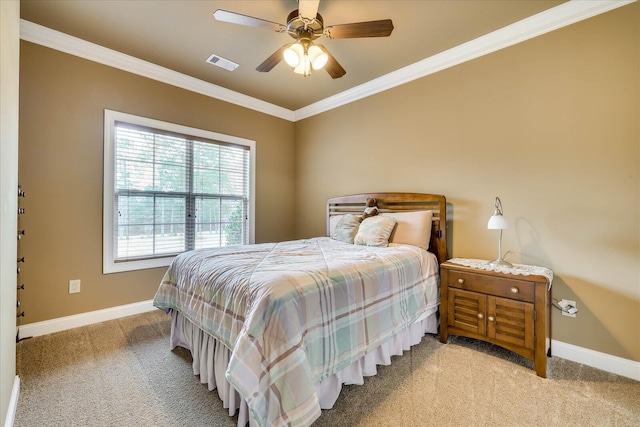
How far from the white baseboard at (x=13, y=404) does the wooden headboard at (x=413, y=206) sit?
3.20 m

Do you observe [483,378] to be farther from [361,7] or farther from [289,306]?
[361,7]

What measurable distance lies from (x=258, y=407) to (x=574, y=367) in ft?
7.84

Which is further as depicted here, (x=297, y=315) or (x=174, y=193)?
(x=174, y=193)

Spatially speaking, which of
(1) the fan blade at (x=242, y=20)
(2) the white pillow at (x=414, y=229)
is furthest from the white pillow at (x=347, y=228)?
(1) the fan blade at (x=242, y=20)

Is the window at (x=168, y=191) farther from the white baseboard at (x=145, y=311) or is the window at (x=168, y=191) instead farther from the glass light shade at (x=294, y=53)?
the glass light shade at (x=294, y=53)

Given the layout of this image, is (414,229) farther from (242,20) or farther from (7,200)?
(7,200)

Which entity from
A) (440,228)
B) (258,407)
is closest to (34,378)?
(258,407)

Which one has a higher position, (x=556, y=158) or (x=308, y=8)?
(x=308, y=8)

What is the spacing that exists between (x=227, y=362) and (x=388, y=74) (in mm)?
3366

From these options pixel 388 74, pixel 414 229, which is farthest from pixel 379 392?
pixel 388 74

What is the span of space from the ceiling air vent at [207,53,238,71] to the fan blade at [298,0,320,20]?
56.1 inches

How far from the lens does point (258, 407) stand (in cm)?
123

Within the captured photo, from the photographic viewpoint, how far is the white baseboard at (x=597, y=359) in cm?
197

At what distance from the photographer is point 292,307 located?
1378mm
